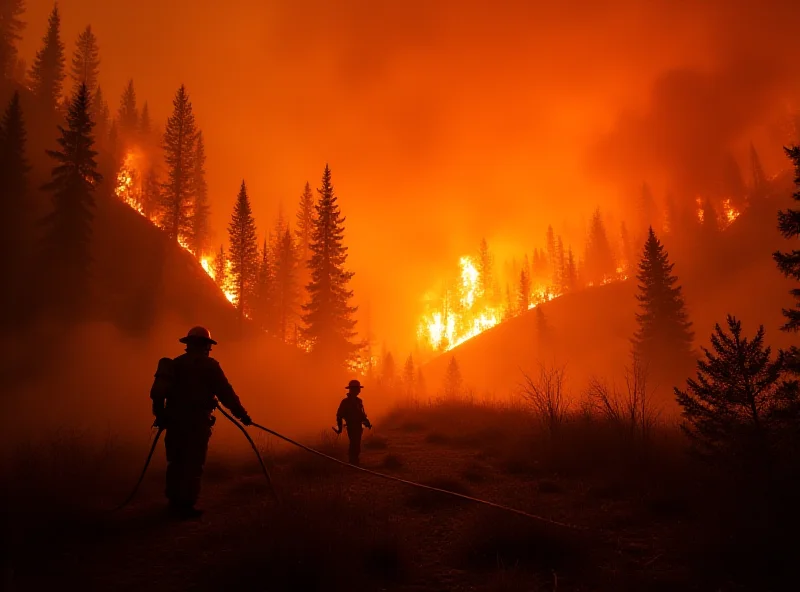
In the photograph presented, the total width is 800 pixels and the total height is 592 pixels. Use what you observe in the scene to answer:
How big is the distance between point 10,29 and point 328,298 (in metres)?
64.5

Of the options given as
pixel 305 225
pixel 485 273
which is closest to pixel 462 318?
pixel 485 273

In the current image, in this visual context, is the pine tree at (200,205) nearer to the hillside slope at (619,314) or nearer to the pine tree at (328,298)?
the pine tree at (328,298)

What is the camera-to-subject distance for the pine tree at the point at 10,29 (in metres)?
53.1

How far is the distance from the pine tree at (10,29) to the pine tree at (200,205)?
24.1 meters

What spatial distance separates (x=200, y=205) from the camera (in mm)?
65938

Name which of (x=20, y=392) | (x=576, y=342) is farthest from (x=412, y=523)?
(x=576, y=342)

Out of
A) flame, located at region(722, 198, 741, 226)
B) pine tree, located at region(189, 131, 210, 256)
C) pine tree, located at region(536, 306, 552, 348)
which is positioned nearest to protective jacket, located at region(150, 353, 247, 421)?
pine tree, located at region(189, 131, 210, 256)

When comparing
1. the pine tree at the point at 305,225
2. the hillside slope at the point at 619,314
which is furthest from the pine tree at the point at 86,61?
the hillside slope at the point at 619,314

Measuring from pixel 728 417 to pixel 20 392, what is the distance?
3164cm

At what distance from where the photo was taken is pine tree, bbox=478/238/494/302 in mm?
126750

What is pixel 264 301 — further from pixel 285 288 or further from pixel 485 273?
pixel 485 273

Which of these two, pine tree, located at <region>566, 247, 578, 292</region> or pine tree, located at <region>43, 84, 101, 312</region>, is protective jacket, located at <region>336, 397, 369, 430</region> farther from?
pine tree, located at <region>566, 247, 578, 292</region>

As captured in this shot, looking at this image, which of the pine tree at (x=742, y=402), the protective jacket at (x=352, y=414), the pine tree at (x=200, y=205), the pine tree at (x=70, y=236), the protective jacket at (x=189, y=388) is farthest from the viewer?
the pine tree at (x=200, y=205)

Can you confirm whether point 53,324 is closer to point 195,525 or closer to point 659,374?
point 195,525
